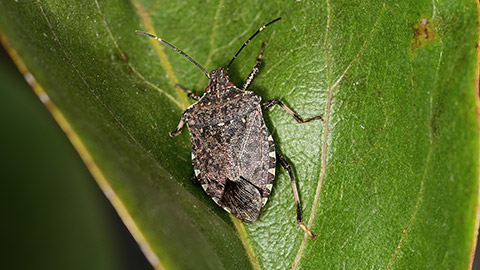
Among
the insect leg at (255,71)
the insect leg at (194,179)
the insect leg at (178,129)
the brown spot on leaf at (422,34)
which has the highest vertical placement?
the brown spot on leaf at (422,34)

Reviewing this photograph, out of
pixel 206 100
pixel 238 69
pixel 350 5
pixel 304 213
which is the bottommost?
pixel 304 213

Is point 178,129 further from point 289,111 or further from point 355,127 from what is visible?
point 355,127

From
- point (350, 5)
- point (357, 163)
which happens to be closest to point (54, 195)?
point (357, 163)

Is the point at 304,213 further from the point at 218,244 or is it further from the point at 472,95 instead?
the point at 472,95

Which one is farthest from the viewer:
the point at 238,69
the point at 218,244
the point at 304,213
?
the point at 238,69

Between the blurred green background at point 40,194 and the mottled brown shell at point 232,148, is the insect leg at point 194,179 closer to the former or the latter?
the mottled brown shell at point 232,148

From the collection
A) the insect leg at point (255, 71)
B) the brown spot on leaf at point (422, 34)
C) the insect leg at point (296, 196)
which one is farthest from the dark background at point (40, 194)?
the brown spot on leaf at point (422, 34)

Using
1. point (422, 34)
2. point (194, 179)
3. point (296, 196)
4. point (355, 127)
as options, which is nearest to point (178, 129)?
point (194, 179)
